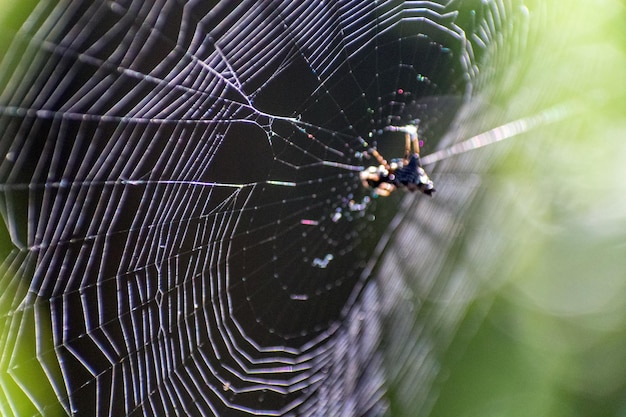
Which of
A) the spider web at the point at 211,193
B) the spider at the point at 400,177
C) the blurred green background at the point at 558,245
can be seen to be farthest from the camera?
the spider at the point at 400,177

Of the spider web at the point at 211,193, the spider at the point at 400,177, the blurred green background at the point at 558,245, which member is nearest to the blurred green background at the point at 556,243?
the blurred green background at the point at 558,245

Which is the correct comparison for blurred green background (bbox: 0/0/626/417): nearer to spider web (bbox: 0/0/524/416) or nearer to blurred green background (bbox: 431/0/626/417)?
blurred green background (bbox: 431/0/626/417)

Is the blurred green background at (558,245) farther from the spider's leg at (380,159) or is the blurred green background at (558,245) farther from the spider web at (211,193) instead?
the spider's leg at (380,159)

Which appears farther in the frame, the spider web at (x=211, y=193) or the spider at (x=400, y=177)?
the spider at (x=400, y=177)

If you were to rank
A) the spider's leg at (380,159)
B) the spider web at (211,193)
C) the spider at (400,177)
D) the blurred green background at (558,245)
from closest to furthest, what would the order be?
the spider web at (211,193) < the blurred green background at (558,245) < the spider at (400,177) < the spider's leg at (380,159)

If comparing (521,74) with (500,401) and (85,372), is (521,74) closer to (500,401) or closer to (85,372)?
(500,401)

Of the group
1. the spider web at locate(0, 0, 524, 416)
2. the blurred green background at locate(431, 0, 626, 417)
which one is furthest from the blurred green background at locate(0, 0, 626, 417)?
the spider web at locate(0, 0, 524, 416)

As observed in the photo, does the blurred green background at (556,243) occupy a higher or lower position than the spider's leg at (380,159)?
lower

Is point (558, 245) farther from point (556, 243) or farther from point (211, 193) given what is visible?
point (211, 193)

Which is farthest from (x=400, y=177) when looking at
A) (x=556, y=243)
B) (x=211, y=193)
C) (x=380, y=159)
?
(x=211, y=193)

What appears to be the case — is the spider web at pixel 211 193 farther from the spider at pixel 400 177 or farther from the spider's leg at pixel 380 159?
the spider at pixel 400 177

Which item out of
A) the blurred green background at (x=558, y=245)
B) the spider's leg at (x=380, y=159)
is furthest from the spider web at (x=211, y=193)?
the blurred green background at (x=558, y=245)
